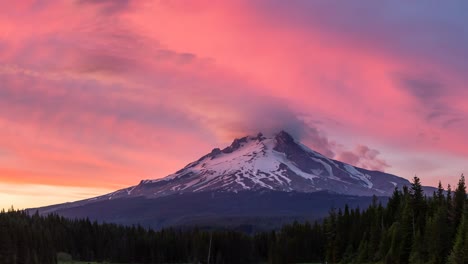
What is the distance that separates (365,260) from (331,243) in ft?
74.8

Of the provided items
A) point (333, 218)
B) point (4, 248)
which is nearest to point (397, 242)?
point (333, 218)

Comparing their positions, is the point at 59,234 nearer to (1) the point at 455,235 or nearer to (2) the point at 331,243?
(2) the point at 331,243

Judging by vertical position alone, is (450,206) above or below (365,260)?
above

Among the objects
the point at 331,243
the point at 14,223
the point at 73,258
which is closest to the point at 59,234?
the point at 73,258

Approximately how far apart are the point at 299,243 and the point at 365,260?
166 feet

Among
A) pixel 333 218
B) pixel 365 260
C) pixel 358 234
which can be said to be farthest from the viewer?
pixel 333 218

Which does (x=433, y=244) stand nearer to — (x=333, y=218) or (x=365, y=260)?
(x=365, y=260)

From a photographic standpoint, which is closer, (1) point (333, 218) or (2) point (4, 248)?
(2) point (4, 248)

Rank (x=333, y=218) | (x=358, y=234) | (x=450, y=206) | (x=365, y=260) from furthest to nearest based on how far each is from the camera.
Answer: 1. (x=333, y=218)
2. (x=358, y=234)
3. (x=365, y=260)
4. (x=450, y=206)

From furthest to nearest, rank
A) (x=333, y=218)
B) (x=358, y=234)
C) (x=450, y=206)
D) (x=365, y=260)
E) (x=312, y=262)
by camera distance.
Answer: (x=312, y=262) < (x=333, y=218) < (x=358, y=234) < (x=365, y=260) < (x=450, y=206)

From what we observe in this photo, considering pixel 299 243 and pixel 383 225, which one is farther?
pixel 299 243

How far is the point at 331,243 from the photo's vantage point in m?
172

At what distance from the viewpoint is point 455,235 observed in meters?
118

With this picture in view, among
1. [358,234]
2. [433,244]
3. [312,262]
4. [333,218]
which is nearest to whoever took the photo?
[433,244]
